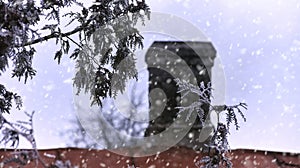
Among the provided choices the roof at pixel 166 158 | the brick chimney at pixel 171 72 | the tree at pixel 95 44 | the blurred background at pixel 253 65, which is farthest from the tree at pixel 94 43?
the blurred background at pixel 253 65

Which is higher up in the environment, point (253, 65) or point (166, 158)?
point (253, 65)

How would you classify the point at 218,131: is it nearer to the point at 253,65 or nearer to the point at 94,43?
the point at 94,43

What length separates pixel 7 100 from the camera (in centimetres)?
354

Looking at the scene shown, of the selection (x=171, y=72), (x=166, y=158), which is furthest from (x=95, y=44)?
(x=171, y=72)

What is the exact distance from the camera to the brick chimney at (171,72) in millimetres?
9961

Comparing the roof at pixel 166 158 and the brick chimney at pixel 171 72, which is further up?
the brick chimney at pixel 171 72

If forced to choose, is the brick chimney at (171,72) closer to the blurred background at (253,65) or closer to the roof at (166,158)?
the blurred background at (253,65)

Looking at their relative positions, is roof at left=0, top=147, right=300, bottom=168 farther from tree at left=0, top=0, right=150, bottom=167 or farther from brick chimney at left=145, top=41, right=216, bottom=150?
brick chimney at left=145, top=41, right=216, bottom=150

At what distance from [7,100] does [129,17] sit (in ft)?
3.68

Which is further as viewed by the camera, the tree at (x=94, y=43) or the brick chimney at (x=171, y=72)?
the brick chimney at (x=171, y=72)

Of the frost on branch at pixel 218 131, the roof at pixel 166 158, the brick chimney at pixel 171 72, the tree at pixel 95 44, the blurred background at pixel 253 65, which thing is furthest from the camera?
the blurred background at pixel 253 65

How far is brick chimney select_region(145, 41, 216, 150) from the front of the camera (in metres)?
9.96

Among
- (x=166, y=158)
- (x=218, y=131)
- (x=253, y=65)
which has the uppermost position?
(x=253, y=65)

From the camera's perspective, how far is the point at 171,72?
33.4ft
